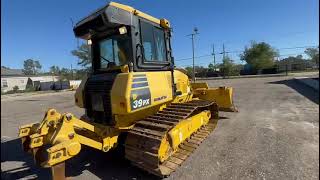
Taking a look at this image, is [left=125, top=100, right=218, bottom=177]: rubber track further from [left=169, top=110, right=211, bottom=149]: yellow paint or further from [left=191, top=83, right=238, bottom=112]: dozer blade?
[left=191, top=83, right=238, bottom=112]: dozer blade

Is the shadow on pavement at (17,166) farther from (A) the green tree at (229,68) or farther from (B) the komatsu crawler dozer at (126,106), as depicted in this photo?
(A) the green tree at (229,68)

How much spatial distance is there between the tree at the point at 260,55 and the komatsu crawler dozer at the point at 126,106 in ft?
173

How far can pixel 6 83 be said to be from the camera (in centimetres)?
6031

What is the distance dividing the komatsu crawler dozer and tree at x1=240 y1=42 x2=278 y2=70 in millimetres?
52609

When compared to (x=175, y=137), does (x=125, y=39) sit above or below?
above

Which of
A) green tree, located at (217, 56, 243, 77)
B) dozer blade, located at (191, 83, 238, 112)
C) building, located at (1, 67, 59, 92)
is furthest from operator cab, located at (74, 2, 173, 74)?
building, located at (1, 67, 59, 92)

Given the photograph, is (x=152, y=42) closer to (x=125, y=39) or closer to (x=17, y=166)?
(x=125, y=39)

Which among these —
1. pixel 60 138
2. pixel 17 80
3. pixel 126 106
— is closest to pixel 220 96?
pixel 126 106

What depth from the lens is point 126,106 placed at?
4188mm

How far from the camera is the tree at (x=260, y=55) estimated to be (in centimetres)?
5462

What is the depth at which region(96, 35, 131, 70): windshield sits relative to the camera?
478 centimetres

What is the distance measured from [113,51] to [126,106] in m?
1.34

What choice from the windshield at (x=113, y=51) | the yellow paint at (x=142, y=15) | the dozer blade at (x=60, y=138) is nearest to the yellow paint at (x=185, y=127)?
the dozer blade at (x=60, y=138)

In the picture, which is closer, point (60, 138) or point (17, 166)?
point (60, 138)
